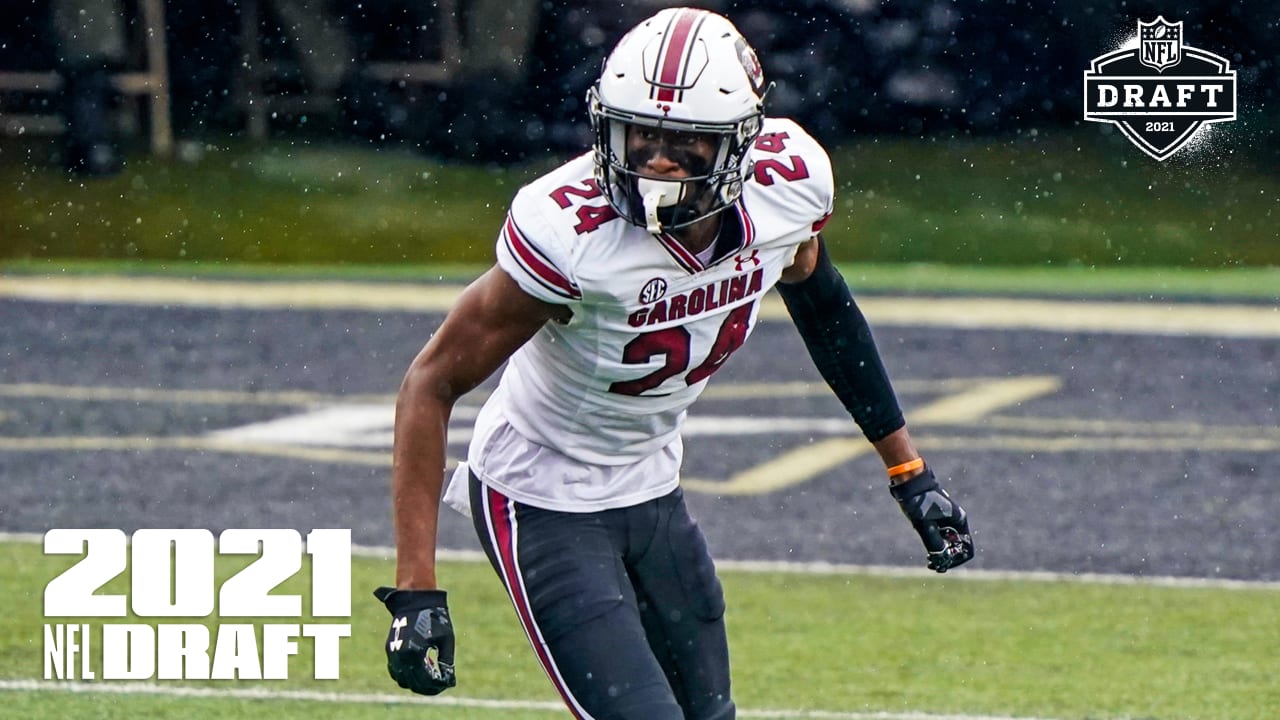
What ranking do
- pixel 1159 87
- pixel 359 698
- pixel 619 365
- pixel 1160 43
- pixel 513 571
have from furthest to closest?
pixel 1159 87
pixel 1160 43
pixel 359 698
pixel 513 571
pixel 619 365

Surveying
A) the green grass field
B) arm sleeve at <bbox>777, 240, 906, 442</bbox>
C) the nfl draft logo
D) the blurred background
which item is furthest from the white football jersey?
the nfl draft logo

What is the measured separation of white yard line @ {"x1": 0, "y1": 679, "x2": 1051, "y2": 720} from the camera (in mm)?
5887

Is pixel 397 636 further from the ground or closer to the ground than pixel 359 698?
further from the ground

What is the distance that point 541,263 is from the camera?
12.1 ft

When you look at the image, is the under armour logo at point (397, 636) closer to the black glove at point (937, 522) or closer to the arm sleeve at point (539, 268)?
the arm sleeve at point (539, 268)

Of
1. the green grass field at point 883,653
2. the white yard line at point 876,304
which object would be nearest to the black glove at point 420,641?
the green grass field at point 883,653

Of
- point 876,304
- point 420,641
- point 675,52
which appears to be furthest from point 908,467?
point 876,304

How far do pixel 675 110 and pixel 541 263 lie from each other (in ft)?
1.24

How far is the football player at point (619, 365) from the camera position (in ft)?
12.2

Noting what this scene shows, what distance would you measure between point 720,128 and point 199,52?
19427mm

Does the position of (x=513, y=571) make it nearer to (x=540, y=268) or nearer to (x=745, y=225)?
(x=540, y=268)

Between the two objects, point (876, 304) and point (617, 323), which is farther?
point (876, 304)

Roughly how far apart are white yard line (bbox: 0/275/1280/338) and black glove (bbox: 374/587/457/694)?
10804mm

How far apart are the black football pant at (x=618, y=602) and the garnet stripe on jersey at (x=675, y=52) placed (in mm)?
885
